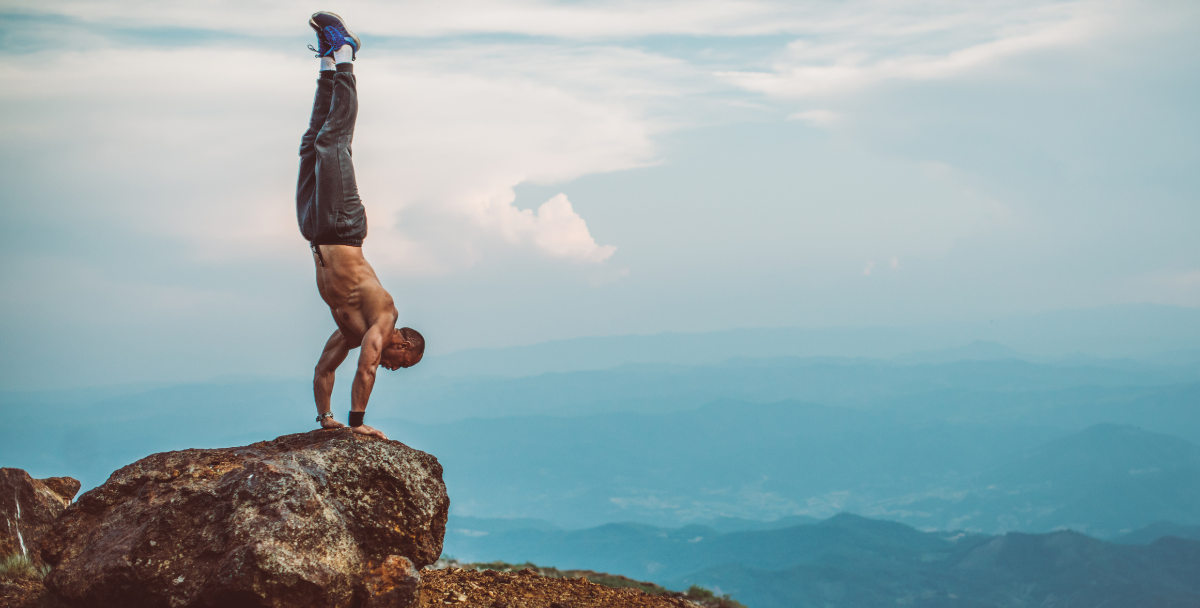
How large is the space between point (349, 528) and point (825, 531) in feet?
561

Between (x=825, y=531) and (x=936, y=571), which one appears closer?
(x=936, y=571)

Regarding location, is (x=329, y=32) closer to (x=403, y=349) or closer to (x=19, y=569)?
(x=403, y=349)

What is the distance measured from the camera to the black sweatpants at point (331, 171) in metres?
10.5

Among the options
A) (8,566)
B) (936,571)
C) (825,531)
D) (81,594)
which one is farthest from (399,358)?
(825,531)

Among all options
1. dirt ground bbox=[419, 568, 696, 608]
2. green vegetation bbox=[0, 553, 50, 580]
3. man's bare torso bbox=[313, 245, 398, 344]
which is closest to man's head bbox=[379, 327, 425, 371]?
man's bare torso bbox=[313, 245, 398, 344]

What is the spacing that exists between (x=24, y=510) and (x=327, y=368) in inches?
197

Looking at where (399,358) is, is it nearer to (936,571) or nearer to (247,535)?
(247,535)

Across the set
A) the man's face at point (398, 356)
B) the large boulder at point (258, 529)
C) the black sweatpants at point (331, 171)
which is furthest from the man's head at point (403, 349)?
the large boulder at point (258, 529)

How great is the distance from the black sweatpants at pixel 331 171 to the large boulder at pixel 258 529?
2.58m

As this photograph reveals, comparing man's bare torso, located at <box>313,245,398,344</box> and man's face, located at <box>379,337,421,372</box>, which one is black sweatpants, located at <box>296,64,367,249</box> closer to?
man's bare torso, located at <box>313,245,398,344</box>

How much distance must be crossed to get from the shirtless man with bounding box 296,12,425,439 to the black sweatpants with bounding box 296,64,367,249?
12 millimetres

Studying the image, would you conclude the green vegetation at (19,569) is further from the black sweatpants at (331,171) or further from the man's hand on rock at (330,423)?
the black sweatpants at (331,171)

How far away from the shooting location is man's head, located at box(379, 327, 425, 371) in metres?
10.6

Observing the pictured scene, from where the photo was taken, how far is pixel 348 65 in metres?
10.8
